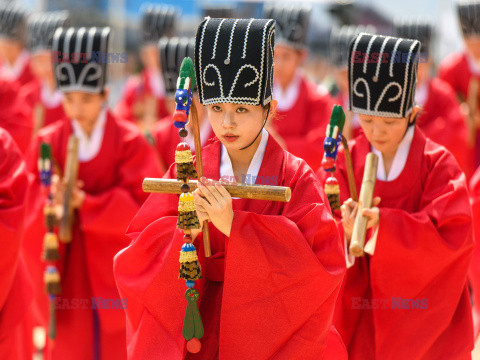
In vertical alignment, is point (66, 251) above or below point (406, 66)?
below

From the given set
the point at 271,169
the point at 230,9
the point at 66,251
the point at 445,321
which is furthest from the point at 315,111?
the point at 271,169

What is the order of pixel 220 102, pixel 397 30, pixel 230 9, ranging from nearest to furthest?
1. pixel 220 102
2. pixel 397 30
3. pixel 230 9

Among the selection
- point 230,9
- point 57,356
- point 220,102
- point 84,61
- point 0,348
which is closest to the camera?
point 220,102

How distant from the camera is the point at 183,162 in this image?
10.4 ft

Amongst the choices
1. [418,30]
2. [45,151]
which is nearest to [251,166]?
[45,151]

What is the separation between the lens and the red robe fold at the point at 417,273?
13.7 feet

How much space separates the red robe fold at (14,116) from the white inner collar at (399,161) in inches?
204

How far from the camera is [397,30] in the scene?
31.4 ft

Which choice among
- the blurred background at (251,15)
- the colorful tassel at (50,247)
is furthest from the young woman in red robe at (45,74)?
the colorful tassel at (50,247)

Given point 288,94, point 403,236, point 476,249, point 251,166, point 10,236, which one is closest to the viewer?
point 251,166

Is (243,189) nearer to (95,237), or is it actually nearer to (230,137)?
(230,137)

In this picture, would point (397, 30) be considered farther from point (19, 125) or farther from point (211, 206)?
point (211, 206)

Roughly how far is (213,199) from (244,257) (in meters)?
0.30

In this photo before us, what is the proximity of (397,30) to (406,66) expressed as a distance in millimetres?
5464
